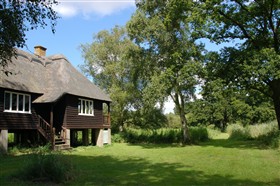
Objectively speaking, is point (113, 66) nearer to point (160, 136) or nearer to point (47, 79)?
point (160, 136)

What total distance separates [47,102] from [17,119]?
2449 mm

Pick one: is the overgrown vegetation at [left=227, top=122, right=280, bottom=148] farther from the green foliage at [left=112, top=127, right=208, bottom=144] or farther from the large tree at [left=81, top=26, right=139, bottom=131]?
the large tree at [left=81, top=26, right=139, bottom=131]

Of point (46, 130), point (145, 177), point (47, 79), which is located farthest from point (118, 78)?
point (145, 177)

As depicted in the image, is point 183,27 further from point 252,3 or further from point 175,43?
point 252,3

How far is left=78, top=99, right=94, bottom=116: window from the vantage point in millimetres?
28594

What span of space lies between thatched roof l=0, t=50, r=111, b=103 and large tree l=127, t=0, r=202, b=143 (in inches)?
240

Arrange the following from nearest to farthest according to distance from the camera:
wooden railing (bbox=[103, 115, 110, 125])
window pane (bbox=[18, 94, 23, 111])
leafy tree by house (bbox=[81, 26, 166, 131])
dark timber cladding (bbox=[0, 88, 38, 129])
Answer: dark timber cladding (bbox=[0, 88, 38, 129])
window pane (bbox=[18, 94, 23, 111])
wooden railing (bbox=[103, 115, 110, 125])
leafy tree by house (bbox=[81, 26, 166, 131])

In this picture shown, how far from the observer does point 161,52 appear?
2980 cm

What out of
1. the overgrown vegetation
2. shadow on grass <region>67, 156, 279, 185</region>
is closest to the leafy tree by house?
the overgrown vegetation

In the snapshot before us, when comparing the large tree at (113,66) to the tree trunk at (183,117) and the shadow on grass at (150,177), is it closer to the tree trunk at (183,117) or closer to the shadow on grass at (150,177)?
the tree trunk at (183,117)

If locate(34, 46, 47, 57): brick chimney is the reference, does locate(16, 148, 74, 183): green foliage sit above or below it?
below

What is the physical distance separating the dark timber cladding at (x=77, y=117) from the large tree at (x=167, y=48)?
609cm

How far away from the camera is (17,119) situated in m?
22.8

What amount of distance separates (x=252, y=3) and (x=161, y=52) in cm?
881
